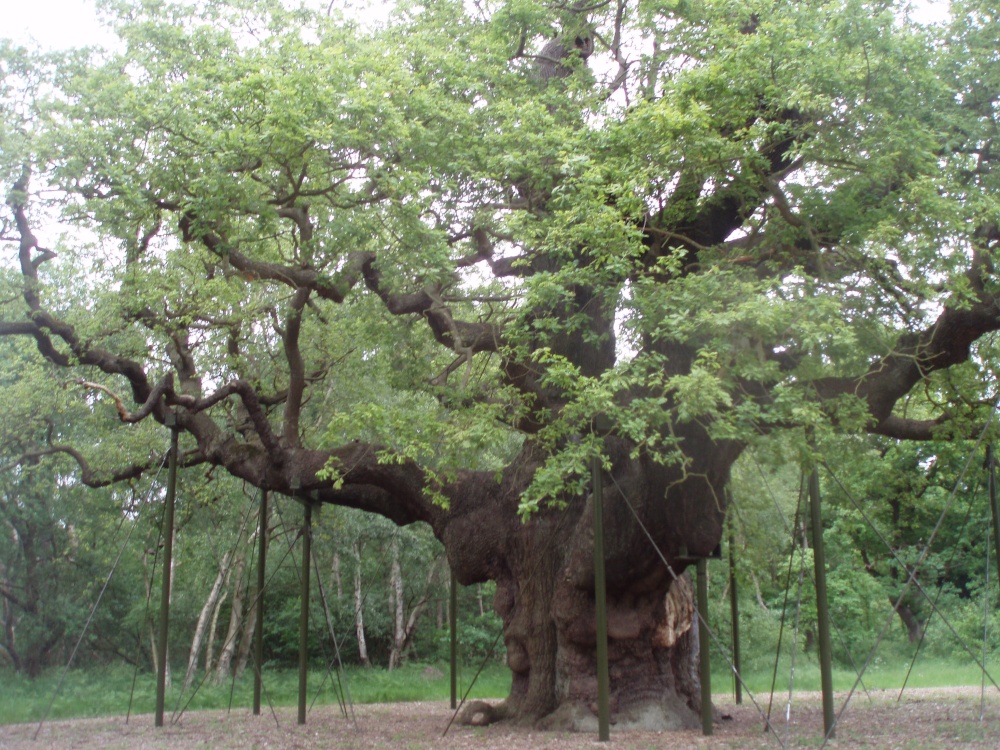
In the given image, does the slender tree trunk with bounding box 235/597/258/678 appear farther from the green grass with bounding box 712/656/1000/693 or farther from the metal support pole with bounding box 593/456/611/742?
the metal support pole with bounding box 593/456/611/742

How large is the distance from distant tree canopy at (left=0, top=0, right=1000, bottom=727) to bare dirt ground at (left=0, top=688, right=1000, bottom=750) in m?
0.98

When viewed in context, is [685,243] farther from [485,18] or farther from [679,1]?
[485,18]

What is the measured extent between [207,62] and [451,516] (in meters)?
5.74

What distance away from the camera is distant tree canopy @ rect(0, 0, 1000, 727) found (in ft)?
25.5

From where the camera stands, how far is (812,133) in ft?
26.9

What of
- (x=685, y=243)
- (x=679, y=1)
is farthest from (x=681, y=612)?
(x=679, y=1)

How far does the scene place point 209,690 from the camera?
17828mm

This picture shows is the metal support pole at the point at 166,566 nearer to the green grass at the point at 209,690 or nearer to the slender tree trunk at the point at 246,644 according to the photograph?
the green grass at the point at 209,690

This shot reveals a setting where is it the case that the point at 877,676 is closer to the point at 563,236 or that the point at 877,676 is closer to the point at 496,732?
the point at 496,732

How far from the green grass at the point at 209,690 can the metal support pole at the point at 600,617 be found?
654cm

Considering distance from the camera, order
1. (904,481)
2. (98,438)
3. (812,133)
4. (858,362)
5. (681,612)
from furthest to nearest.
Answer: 1. (98,438)
2. (904,481)
3. (681,612)
4. (858,362)
5. (812,133)

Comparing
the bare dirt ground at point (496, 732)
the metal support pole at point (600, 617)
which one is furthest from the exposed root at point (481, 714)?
the metal support pole at point (600, 617)

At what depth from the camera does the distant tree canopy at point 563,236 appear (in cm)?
777

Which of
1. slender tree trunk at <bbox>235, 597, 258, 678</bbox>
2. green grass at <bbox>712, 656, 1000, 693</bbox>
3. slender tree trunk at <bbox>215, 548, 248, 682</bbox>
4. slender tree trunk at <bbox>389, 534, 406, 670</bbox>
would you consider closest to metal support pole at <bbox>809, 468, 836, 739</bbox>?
green grass at <bbox>712, 656, 1000, 693</bbox>
